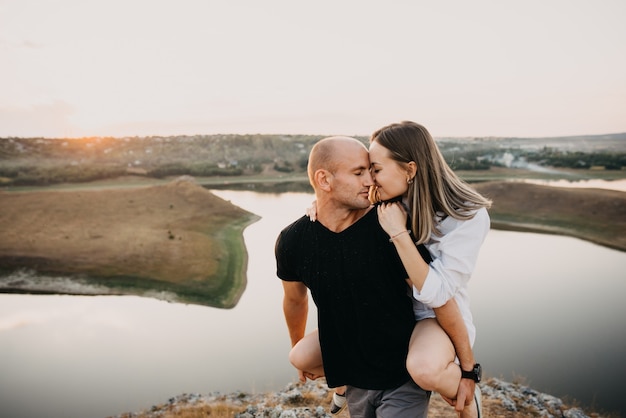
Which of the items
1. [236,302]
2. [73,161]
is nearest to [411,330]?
[236,302]

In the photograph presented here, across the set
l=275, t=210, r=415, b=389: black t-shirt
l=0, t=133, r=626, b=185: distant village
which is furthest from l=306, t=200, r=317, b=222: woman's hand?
l=0, t=133, r=626, b=185: distant village

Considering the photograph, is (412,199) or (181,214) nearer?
(412,199)

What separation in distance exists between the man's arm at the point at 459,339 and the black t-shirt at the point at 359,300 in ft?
0.78

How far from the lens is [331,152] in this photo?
2828 millimetres

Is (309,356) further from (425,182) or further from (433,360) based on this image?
(425,182)

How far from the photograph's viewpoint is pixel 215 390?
10.3 meters

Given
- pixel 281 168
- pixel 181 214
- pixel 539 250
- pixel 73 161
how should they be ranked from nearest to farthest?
pixel 539 250
pixel 181 214
pixel 281 168
pixel 73 161

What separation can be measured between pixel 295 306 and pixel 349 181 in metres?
1.22

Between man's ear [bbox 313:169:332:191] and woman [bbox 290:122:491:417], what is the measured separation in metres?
0.34

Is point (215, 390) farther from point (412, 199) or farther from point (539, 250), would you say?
point (539, 250)

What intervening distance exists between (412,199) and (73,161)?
3977 inches

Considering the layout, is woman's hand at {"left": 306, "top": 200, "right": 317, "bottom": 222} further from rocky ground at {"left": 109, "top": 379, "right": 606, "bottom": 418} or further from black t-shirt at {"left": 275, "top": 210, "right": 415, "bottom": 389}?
rocky ground at {"left": 109, "top": 379, "right": 606, "bottom": 418}

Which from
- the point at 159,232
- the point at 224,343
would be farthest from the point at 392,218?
the point at 159,232

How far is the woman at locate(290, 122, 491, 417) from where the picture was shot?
2570 mm
